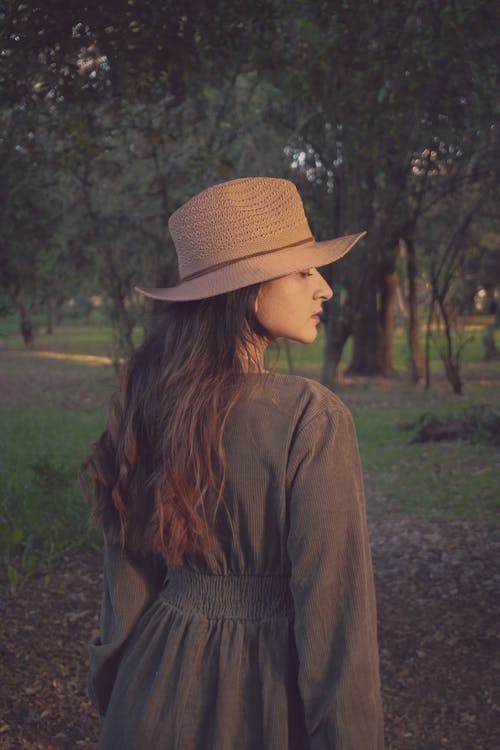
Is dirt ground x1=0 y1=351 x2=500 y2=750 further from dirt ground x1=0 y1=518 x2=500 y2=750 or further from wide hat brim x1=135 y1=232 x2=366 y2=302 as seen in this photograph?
wide hat brim x1=135 y1=232 x2=366 y2=302

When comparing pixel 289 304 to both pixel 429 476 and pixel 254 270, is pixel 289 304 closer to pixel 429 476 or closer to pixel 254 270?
pixel 254 270

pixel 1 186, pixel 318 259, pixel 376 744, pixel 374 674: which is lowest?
pixel 376 744

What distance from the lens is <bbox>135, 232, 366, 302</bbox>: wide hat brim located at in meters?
1.86

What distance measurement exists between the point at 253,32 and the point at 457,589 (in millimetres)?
3510

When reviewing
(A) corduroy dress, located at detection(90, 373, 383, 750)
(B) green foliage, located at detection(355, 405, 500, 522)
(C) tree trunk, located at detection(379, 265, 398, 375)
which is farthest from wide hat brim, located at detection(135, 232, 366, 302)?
(C) tree trunk, located at detection(379, 265, 398, 375)

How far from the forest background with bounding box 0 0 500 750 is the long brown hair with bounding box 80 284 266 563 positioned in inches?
92.1

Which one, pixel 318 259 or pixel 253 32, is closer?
pixel 318 259

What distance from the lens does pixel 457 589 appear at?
5617 millimetres

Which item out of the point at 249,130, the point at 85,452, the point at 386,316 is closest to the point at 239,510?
the point at 85,452

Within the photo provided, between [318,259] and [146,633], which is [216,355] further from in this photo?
[146,633]

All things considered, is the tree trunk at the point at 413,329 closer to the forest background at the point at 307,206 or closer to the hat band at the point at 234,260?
the forest background at the point at 307,206

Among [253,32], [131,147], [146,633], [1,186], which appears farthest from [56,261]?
[146,633]

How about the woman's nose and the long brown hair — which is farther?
the woman's nose

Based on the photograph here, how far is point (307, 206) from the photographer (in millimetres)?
15891
